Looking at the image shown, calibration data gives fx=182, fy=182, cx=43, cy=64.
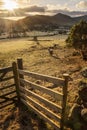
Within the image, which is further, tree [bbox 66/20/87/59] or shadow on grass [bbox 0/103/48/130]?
tree [bbox 66/20/87/59]

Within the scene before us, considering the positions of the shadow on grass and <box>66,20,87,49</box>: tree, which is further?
<box>66,20,87,49</box>: tree

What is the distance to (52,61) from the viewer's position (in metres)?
16.6

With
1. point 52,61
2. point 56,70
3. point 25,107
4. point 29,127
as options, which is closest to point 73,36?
point 52,61

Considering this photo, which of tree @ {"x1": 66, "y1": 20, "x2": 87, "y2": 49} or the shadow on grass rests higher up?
tree @ {"x1": 66, "y1": 20, "x2": 87, "y2": 49}

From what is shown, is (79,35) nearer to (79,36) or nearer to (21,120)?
(79,36)

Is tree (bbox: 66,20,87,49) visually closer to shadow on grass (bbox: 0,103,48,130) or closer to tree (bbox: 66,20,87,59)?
A: tree (bbox: 66,20,87,59)

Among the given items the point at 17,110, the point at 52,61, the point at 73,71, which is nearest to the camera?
the point at 17,110

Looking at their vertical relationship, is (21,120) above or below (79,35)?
below

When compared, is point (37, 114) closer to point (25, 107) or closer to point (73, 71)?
point (25, 107)

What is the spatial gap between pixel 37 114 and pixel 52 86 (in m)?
3.07

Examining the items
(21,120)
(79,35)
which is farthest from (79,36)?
(21,120)

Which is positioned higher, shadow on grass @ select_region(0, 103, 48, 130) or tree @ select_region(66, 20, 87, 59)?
tree @ select_region(66, 20, 87, 59)

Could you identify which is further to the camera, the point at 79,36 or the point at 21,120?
the point at 79,36

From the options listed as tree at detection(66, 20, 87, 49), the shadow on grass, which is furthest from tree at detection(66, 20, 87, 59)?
the shadow on grass
